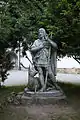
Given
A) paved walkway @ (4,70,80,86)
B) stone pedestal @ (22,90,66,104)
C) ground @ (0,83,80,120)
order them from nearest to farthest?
ground @ (0,83,80,120) < stone pedestal @ (22,90,66,104) < paved walkway @ (4,70,80,86)

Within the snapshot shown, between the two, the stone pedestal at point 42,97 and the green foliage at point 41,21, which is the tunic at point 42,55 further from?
the stone pedestal at point 42,97

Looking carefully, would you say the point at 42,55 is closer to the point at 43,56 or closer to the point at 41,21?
the point at 43,56

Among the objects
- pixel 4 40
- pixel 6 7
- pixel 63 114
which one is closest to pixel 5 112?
pixel 63 114

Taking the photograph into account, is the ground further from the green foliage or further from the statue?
the green foliage

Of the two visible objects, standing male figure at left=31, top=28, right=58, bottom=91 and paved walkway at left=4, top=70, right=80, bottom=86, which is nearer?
standing male figure at left=31, top=28, right=58, bottom=91

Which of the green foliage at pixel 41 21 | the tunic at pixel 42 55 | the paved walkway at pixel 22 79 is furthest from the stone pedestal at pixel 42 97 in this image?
the paved walkway at pixel 22 79

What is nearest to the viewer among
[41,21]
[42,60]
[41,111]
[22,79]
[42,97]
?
[41,111]

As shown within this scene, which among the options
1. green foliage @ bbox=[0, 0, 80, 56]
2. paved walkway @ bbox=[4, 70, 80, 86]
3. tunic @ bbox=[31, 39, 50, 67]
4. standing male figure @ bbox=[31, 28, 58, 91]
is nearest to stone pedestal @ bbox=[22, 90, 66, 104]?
standing male figure @ bbox=[31, 28, 58, 91]

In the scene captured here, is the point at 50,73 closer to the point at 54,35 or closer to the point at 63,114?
the point at 54,35

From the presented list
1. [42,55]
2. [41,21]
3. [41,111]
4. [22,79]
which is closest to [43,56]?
[42,55]

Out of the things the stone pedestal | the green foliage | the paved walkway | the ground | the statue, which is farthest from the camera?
the paved walkway

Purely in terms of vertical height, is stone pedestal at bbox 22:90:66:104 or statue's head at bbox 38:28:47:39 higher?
statue's head at bbox 38:28:47:39

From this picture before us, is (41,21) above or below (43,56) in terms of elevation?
above

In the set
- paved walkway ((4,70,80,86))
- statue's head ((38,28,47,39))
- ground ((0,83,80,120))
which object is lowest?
paved walkway ((4,70,80,86))
